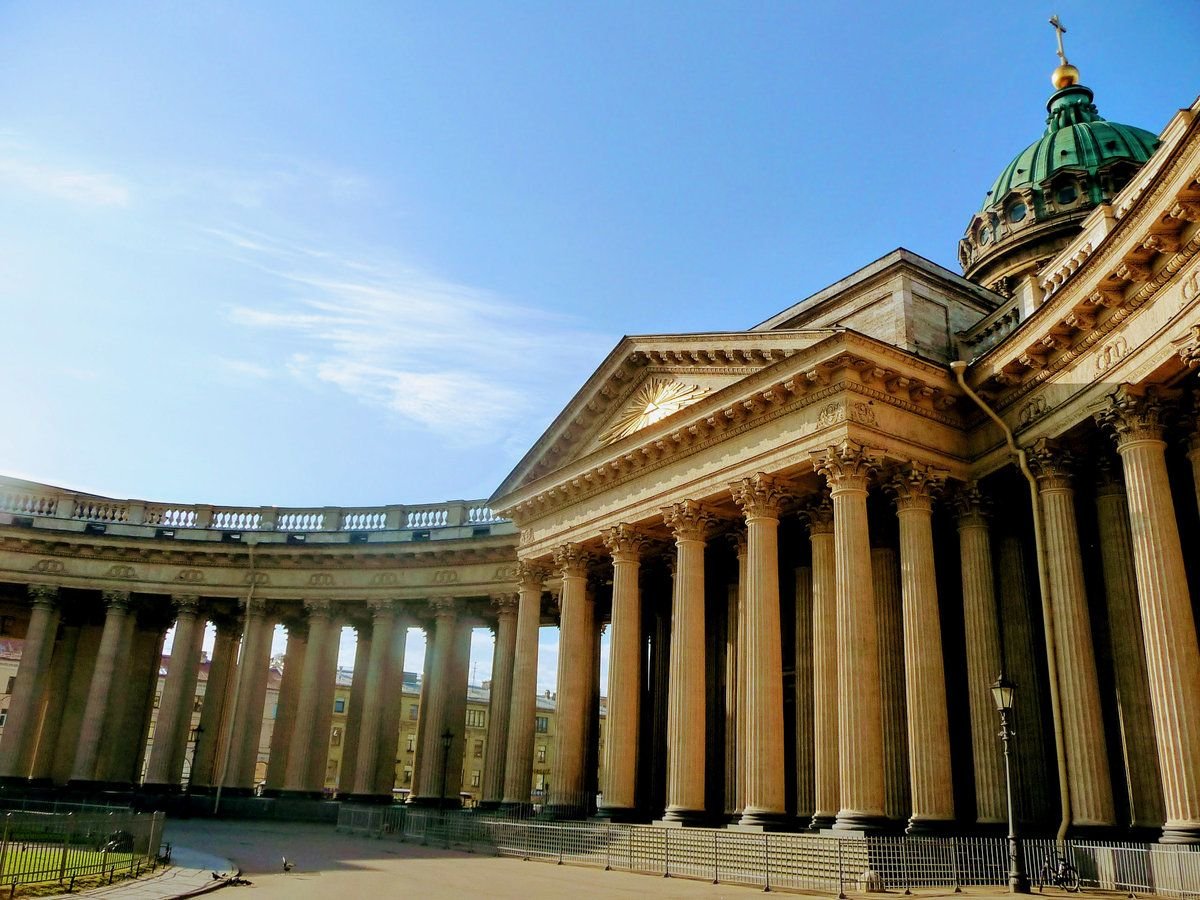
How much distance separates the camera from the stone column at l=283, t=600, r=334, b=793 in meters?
41.3

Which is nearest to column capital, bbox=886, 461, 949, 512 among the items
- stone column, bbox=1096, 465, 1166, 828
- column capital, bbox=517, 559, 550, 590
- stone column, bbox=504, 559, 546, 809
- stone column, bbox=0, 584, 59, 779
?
stone column, bbox=1096, 465, 1166, 828

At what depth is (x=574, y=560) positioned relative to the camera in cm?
3312

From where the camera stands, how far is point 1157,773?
64.3ft

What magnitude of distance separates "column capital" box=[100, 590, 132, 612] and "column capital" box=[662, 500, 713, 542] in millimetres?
27196

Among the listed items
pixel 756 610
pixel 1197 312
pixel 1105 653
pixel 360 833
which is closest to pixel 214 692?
pixel 360 833

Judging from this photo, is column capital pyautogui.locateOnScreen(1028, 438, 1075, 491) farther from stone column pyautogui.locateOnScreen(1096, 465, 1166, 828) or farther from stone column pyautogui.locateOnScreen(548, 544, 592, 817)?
stone column pyautogui.locateOnScreen(548, 544, 592, 817)

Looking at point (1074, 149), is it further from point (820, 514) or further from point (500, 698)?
point (500, 698)

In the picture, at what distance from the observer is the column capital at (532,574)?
116ft

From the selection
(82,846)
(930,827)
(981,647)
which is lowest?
(82,846)

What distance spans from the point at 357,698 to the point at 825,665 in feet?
85.8

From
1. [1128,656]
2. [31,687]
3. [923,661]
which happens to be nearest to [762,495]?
[923,661]

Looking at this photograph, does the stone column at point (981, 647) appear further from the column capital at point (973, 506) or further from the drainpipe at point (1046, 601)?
the drainpipe at point (1046, 601)

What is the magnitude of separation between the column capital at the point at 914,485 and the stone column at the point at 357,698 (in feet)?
87.1

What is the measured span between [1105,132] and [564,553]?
31845 mm
